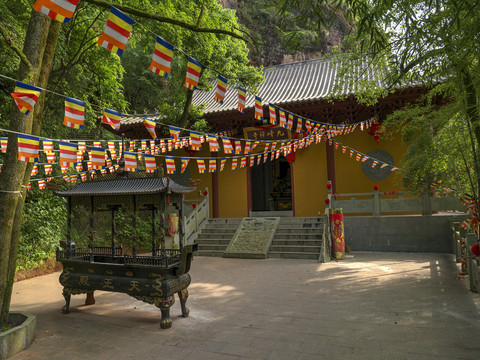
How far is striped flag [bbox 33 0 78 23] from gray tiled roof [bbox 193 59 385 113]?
8.46 m

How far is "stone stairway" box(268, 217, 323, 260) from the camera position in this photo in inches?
363

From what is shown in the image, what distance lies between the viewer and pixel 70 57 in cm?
991

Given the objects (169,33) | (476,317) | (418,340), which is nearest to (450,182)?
(476,317)

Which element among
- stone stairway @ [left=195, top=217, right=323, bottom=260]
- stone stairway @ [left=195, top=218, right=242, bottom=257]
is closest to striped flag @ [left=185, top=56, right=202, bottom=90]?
stone stairway @ [left=195, top=217, right=323, bottom=260]

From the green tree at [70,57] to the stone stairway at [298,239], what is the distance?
191 inches

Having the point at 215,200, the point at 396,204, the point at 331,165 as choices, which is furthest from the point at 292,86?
the point at 396,204

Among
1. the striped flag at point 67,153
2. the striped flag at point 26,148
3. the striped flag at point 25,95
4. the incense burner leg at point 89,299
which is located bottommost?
the incense burner leg at point 89,299

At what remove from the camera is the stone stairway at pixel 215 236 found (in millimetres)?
10234

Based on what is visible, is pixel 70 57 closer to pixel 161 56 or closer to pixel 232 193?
pixel 232 193

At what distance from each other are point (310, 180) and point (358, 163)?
5.68 ft

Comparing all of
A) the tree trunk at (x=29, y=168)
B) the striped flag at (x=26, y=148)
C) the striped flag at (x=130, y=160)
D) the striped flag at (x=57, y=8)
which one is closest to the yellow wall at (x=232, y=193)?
the striped flag at (x=130, y=160)

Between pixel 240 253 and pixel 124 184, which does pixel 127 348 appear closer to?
pixel 124 184

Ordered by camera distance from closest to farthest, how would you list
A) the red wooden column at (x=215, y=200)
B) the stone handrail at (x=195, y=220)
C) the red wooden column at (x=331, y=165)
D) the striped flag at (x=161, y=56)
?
1. the striped flag at (x=161, y=56)
2. the stone handrail at (x=195, y=220)
3. the red wooden column at (x=331, y=165)
4. the red wooden column at (x=215, y=200)

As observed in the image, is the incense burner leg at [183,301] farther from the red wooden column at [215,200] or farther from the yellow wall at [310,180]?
the red wooden column at [215,200]
